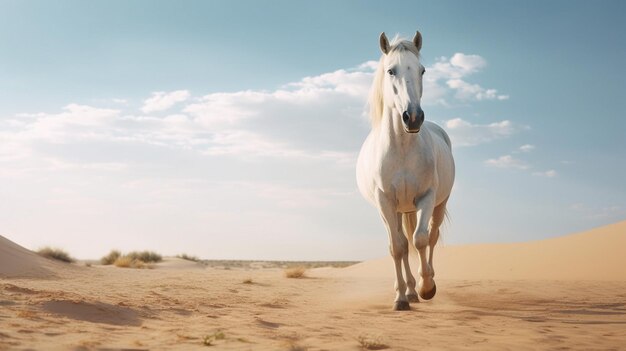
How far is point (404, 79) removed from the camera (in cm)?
617

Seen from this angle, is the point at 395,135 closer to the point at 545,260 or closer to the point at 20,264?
the point at 20,264

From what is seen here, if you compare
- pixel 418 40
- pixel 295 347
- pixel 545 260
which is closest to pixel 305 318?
pixel 295 347

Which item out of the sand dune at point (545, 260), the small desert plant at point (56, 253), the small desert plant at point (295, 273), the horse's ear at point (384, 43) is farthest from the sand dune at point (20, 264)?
the sand dune at point (545, 260)

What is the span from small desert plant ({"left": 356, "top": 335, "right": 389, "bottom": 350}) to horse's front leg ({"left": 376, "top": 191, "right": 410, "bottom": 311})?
270 centimetres

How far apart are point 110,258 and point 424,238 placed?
71.4ft

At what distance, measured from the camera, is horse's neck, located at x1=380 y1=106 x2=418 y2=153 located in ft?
22.0

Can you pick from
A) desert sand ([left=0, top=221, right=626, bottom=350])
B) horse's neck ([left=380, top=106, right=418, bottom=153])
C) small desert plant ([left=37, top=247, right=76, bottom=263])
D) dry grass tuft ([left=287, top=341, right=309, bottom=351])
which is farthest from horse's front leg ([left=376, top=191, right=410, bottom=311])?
small desert plant ([left=37, top=247, right=76, bottom=263])

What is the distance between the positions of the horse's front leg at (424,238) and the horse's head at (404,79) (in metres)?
1.18

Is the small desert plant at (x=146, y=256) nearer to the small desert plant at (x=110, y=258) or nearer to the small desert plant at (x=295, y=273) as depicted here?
the small desert plant at (x=110, y=258)

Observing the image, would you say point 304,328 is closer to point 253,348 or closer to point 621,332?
point 253,348

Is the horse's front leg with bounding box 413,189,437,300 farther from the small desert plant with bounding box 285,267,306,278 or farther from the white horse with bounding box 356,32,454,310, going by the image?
the small desert plant with bounding box 285,267,306,278

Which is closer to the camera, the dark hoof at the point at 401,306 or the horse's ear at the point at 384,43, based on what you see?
Result: the horse's ear at the point at 384,43

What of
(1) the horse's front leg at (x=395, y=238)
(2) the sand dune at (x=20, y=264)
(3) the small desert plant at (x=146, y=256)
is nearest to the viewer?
(1) the horse's front leg at (x=395, y=238)

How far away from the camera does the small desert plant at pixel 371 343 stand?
4.14 m
